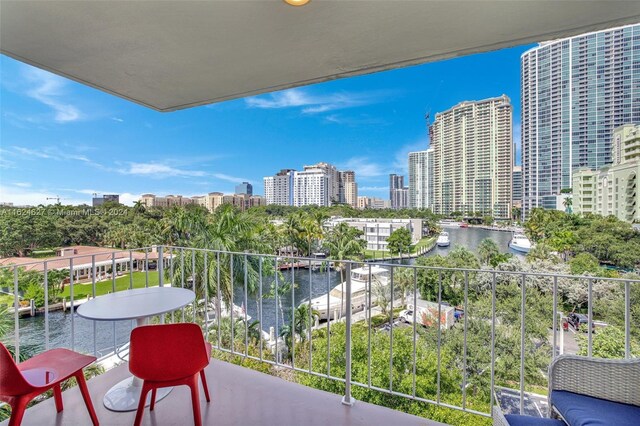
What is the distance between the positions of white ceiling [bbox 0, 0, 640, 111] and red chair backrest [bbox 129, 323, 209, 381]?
1.70 m

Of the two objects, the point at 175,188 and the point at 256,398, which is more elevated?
the point at 175,188

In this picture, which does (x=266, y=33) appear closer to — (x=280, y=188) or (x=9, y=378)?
(x=9, y=378)

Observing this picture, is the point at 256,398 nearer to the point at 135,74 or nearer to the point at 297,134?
the point at 135,74

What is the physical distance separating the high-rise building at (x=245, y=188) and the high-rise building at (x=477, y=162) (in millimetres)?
16265

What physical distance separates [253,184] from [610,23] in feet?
96.1

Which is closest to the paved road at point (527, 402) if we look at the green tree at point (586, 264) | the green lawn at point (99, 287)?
the green lawn at point (99, 287)

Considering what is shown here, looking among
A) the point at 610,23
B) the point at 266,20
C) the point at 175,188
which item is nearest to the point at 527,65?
the point at 610,23

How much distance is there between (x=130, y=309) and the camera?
180 cm

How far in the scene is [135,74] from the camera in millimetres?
2350

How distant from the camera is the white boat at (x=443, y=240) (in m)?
24.0

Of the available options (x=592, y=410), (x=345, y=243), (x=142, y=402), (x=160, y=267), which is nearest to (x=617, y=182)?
(x=345, y=243)

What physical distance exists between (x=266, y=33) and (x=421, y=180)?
25.7 metres

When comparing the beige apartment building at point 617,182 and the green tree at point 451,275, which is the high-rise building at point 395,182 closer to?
the green tree at point 451,275

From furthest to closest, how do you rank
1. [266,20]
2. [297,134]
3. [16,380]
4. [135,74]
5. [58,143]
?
[297,134], [58,143], [135,74], [266,20], [16,380]
